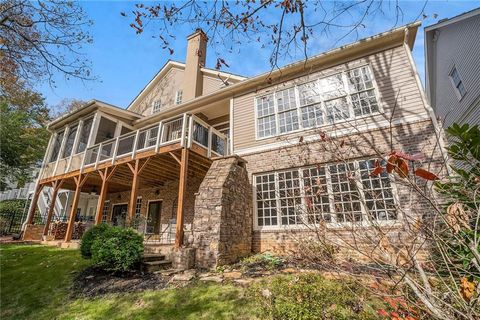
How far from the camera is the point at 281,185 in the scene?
27.4 feet

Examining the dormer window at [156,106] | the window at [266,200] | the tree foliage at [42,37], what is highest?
the dormer window at [156,106]

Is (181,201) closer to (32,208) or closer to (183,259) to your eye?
(183,259)

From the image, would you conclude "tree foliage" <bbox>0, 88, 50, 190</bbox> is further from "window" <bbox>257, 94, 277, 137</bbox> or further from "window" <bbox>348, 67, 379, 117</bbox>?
"window" <bbox>348, 67, 379, 117</bbox>

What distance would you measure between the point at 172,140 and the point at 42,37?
14.9 ft

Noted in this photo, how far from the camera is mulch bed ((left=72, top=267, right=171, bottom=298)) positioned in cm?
514

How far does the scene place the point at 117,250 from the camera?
6039mm

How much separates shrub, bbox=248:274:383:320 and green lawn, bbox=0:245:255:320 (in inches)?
14.0

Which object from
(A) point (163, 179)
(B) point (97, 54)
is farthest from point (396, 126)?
(A) point (163, 179)

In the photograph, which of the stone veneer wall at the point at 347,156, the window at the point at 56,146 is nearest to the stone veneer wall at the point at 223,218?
the stone veneer wall at the point at 347,156

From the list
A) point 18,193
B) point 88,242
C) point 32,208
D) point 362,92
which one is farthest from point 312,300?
point 18,193

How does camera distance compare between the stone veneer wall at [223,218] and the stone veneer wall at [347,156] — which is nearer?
the stone veneer wall at [347,156]

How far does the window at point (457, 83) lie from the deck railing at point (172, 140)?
37.2ft

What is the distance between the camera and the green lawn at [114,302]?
3.95 m

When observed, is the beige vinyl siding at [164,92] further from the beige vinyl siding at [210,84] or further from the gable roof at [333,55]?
the gable roof at [333,55]
